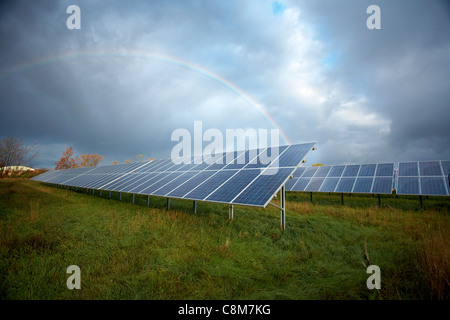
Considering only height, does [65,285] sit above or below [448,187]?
below

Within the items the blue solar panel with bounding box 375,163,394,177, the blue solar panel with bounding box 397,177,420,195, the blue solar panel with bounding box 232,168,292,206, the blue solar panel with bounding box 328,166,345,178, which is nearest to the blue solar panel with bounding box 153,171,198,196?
the blue solar panel with bounding box 232,168,292,206

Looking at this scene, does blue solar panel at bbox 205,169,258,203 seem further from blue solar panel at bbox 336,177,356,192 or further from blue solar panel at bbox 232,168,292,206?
blue solar panel at bbox 336,177,356,192

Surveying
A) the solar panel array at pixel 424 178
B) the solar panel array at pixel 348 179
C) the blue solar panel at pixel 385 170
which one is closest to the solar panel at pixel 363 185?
the solar panel array at pixel 348 179

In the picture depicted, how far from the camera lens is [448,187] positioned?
505 inches

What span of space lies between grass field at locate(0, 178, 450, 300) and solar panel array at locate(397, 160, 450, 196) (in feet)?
18.5

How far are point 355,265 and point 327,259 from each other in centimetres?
68

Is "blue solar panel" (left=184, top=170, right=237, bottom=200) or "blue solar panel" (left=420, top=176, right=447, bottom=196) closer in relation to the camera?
"blue solar panel" (left=184, top=170, right=237, bottom=200)

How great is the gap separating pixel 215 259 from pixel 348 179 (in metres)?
16.0

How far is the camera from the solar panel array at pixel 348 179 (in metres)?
15.2

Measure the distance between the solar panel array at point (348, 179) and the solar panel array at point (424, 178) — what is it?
2.40 feet

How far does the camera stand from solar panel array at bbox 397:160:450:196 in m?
13.1

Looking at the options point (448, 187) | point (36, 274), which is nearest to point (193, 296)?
point (36, 274)

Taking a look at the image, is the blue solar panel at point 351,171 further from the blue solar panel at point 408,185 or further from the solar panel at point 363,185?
the blue solar panel at point 408,185
